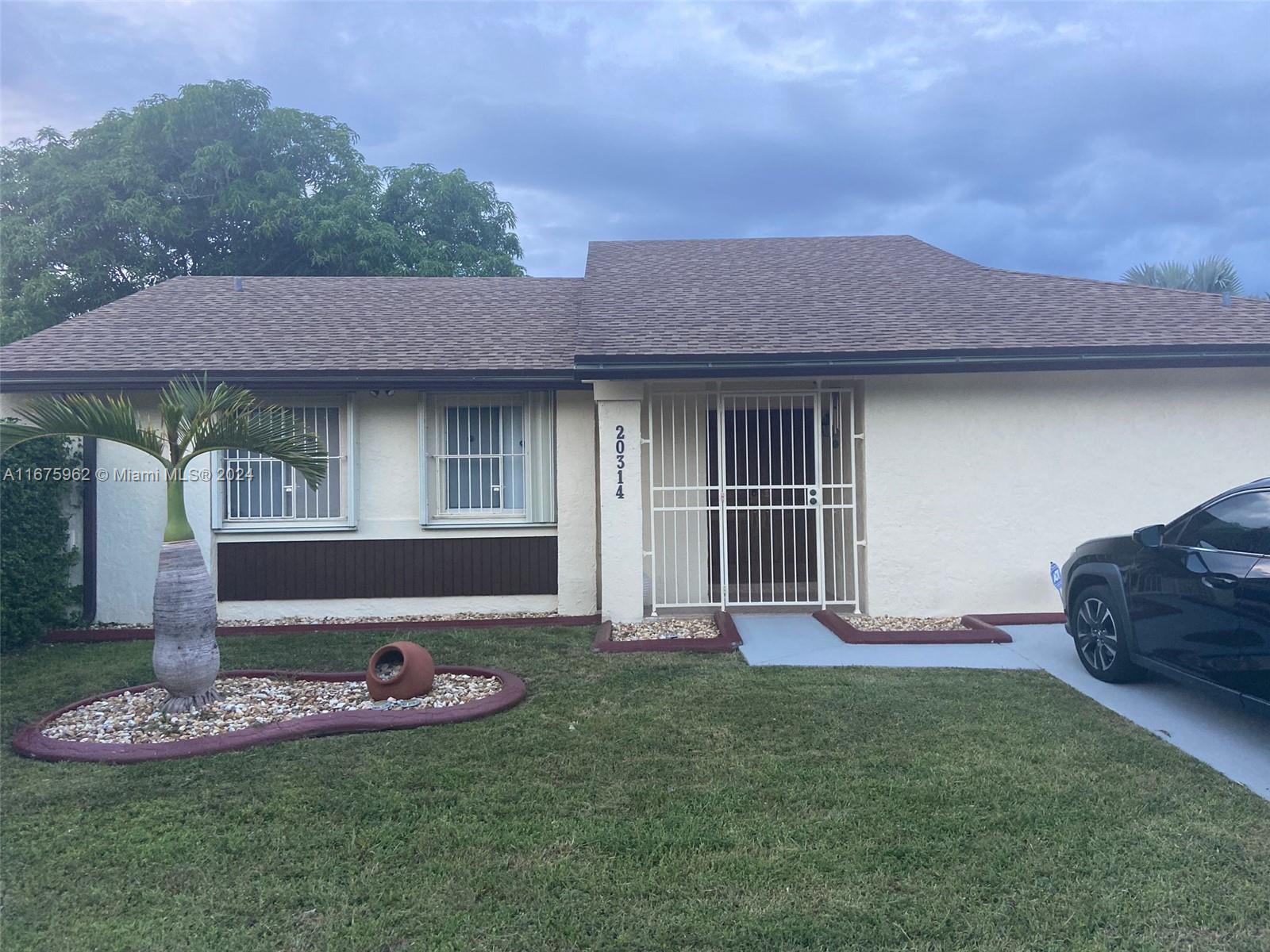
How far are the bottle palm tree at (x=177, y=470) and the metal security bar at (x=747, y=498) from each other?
3.99 meters

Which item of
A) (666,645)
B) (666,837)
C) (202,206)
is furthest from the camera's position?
(202,206)

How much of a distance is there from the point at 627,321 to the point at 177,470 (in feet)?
15.7

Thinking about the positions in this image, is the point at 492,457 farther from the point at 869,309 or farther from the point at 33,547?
the point at 869,309

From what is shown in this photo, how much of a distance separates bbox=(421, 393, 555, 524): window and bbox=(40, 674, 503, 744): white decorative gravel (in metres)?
2.99

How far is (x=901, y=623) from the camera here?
7.90m

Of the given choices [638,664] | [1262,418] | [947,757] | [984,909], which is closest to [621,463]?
[638,664]

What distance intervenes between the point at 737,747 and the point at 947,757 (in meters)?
1.16

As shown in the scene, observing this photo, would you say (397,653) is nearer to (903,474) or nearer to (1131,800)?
(1131,800)

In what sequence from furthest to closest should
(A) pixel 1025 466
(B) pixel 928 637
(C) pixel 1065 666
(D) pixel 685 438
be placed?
(D) pixel 685 438, (A) pixel 1025 466, (B) pixel 928 637, (C) pixel 1065 666

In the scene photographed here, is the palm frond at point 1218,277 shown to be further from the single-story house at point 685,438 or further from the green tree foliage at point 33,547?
the green tree foliage at point 33,547

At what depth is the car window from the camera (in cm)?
455

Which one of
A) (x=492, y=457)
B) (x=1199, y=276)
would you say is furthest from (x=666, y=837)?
(x=1199, y=276)

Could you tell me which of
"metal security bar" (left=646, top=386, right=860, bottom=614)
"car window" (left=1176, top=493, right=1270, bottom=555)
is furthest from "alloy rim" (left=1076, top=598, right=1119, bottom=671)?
"metal security bar" (left=646, top=386, right=860, bottom=614)

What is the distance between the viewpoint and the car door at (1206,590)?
4441mm
